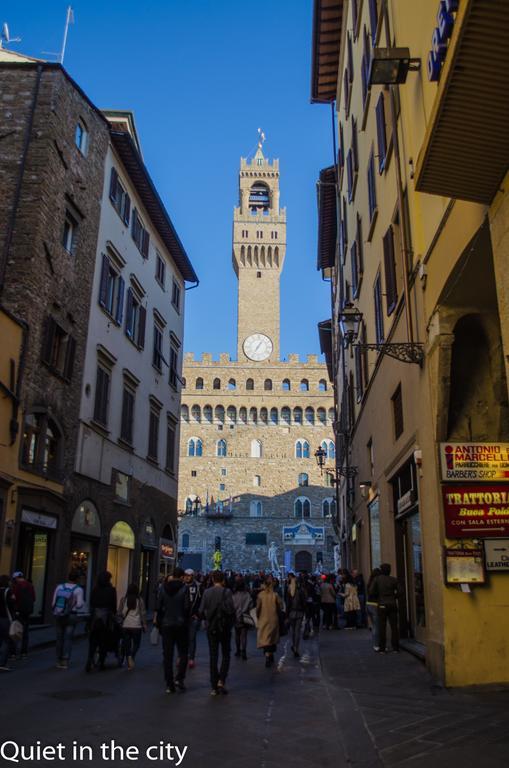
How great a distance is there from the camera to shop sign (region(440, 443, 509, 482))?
8000 millimetres

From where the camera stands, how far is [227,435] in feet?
201

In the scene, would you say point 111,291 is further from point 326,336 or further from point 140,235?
point 326,336

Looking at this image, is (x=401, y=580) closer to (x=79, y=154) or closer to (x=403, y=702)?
(x=403, y=702)

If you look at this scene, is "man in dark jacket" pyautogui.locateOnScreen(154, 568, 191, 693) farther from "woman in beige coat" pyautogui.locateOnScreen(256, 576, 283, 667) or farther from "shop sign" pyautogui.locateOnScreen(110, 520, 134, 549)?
"shop sign" pyautogui.locateOnScreen(110, 520, 134, 549)

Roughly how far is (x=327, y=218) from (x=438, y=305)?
21968mm

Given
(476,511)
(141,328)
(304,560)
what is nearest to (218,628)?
(476,511)

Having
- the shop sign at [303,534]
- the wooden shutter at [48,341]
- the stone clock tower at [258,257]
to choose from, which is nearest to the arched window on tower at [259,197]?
the stone clock tower at [258,257]

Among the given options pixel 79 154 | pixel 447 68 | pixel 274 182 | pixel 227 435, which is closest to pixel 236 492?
pixel 227 435

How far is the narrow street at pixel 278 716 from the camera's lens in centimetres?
504

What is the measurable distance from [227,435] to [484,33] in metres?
57.6

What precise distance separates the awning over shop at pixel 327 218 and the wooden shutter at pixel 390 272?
14.8 metres

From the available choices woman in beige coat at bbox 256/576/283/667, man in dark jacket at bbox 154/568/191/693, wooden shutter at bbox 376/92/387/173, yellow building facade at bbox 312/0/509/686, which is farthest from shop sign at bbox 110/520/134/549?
wooden shutter at bbox 376/92/387/173

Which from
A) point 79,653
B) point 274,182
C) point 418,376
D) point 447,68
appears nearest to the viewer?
point 447,68

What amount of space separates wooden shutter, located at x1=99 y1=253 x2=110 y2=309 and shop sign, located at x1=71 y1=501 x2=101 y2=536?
589cm
